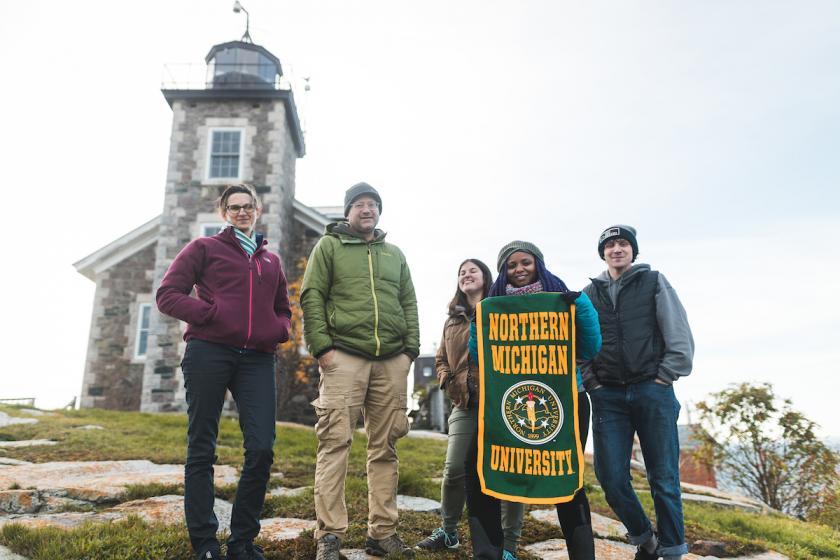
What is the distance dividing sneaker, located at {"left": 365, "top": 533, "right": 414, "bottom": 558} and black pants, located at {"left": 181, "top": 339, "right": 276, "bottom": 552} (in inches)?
29.6

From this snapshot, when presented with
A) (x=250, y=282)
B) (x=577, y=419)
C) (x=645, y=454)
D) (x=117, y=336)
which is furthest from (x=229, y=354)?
(x=117, y=336)

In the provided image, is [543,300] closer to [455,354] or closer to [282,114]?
[455,354]

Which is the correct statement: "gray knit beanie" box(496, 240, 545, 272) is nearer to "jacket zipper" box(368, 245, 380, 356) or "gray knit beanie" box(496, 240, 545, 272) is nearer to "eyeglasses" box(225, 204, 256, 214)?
"jacket zipper" box(368, 245, 380, 356)

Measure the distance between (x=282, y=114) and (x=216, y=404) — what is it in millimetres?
13608

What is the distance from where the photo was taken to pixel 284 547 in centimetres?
349

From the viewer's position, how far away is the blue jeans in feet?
11.2

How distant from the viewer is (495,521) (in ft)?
9.32

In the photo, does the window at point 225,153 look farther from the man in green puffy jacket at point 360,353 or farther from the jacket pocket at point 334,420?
the jacket pocket at point 334,420

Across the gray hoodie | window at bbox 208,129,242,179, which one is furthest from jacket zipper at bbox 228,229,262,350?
window at bbox 208,129,242,179

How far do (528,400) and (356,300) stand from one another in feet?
4.55

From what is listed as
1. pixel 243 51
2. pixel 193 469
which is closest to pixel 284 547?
pixel 193 469

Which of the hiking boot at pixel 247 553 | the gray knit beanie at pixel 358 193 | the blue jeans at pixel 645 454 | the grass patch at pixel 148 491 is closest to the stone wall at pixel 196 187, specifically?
the grass patch at pixel 148 491

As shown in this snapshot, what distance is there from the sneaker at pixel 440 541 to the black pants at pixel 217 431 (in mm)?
1104

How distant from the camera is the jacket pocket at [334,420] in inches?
139
